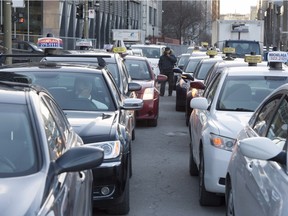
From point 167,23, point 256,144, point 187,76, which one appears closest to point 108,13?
point 167,23

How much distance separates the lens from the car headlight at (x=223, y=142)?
21.3 feet

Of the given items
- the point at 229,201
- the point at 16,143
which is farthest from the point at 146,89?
the point at 16,143

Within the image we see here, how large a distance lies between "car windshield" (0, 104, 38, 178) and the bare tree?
85245 mm

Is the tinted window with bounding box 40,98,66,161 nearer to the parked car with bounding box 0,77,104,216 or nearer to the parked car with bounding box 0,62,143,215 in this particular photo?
the parked car with bounding box 0,77,104,216

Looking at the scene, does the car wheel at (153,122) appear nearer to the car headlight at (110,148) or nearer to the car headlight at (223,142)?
the car headlight at (223,142)

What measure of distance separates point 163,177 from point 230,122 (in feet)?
6.53

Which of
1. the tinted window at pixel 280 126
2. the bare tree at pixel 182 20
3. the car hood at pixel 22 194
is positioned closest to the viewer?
the car hood at pixel 22 194

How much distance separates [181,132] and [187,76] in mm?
2218

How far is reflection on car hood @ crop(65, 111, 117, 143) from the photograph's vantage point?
616cm

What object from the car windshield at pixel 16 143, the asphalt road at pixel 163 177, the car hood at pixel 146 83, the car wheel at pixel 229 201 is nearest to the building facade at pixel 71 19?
the car hood at pixel 146 83

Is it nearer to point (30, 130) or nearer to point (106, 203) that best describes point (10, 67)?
point (106, 203)

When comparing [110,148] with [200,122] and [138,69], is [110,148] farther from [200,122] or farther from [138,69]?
[138,69]

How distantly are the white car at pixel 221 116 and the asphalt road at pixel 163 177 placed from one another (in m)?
0.27

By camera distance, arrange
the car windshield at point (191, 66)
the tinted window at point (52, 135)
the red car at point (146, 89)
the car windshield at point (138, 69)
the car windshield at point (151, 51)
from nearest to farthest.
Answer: the tinted window at point (52, 135) → the red car at point (146, 89) → the car windshield at point (138, 69) → the car windshield at point (191, 66) → the car windshield at point (151, 51)
